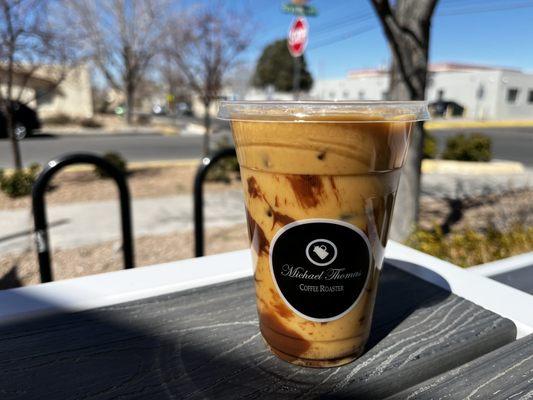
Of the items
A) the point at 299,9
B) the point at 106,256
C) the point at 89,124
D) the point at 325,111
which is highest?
the point at 299,9

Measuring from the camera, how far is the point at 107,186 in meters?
6.91

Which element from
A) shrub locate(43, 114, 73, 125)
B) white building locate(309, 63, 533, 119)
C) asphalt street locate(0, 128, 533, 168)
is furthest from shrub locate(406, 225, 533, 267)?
white building locate(309, 63, 533, 119)

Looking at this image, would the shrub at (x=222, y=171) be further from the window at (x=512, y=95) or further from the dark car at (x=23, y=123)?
the window at (x=512, y=95)

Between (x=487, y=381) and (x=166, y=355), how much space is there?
51 cm

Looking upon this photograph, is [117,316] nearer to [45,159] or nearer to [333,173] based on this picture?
[333,173]

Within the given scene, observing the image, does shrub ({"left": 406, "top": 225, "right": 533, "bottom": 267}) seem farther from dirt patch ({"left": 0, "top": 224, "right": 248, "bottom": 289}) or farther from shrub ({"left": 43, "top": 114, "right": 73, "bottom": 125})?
shrub ({"left": 43, "top": 114, "right": 73, "bottom": 125})

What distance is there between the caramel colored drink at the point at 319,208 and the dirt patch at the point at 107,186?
18.8 feet

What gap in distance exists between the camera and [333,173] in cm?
61

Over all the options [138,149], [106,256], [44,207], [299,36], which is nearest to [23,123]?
[138,149]

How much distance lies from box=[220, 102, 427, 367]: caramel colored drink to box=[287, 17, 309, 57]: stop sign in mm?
6359

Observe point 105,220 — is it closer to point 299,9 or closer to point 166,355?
point 299,9

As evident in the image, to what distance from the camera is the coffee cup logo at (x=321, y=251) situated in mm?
637

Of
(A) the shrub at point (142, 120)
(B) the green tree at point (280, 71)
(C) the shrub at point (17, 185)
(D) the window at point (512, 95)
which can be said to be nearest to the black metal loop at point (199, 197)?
(C) the shrub at point (17, 185)

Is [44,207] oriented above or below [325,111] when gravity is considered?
below
